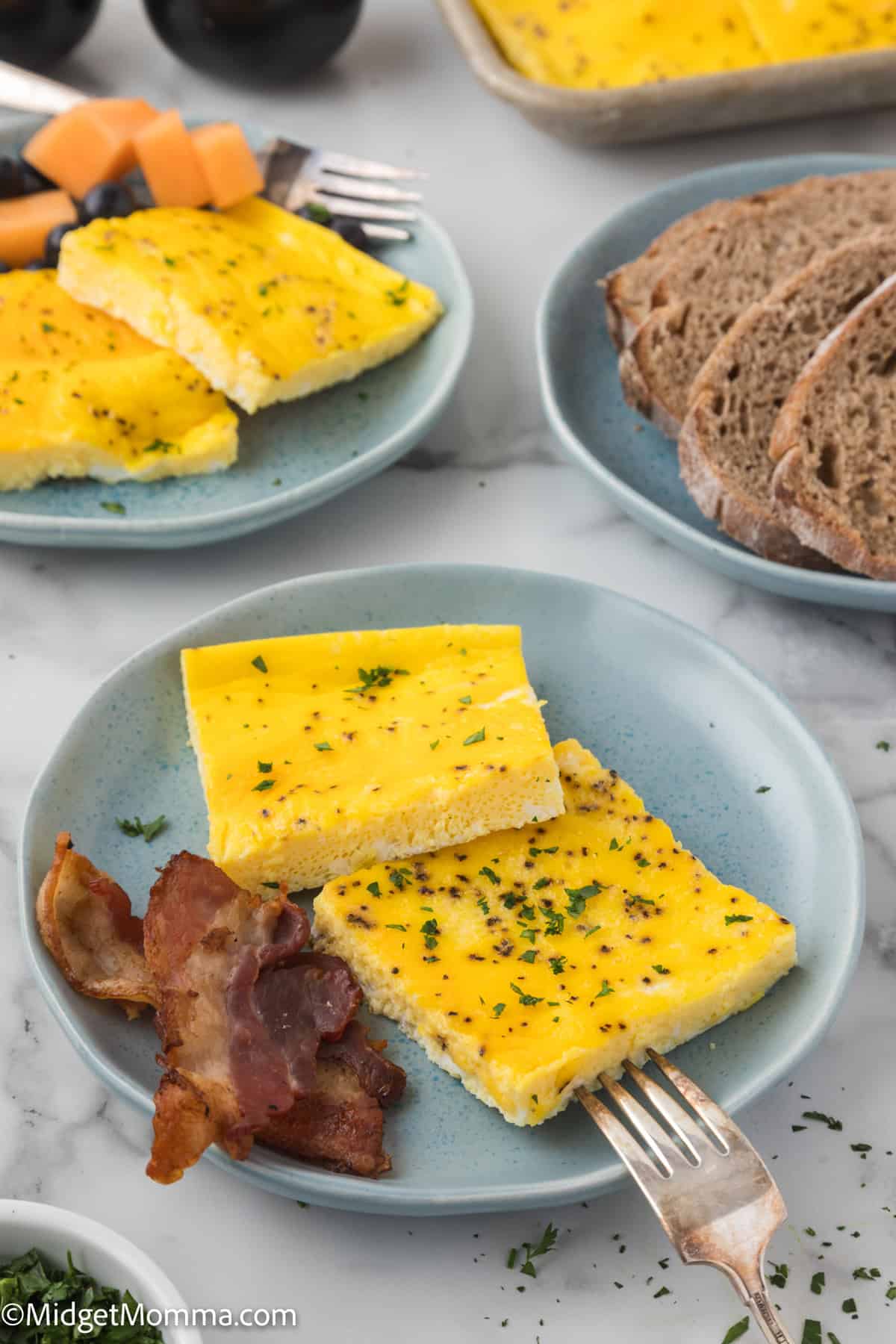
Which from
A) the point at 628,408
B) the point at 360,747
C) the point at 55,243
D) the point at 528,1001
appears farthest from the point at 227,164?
the point at 528,1001

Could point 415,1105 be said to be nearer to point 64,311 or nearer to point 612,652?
point 612,652

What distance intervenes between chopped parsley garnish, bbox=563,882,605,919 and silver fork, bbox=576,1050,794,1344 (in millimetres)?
325

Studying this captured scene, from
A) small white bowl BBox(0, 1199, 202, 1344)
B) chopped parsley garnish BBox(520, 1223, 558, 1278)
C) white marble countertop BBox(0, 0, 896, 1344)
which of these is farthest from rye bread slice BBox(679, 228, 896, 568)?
small white bowl BBox(0, 1199, 202, 1344)

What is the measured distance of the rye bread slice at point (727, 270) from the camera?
3637 mm

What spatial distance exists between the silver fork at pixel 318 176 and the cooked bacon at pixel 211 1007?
2462 mm

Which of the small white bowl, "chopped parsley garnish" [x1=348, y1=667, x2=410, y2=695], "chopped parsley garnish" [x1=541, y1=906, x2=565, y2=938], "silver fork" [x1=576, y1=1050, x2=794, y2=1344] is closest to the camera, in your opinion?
the small white bowl

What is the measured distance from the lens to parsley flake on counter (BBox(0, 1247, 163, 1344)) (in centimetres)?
190

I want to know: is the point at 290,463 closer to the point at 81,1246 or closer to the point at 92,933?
the point at 92,933

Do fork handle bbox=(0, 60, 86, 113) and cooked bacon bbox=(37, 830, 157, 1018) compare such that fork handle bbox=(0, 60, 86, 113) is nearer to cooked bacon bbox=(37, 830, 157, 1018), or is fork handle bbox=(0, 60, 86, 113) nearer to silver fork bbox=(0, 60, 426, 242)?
silver fork bbox=(0, 60, 426, 242)

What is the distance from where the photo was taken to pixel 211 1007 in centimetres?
226

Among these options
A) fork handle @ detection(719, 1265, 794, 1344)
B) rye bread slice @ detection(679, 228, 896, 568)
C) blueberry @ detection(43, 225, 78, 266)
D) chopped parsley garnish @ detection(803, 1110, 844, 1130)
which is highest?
blueberry @ detection(43, 225, 78, 266)

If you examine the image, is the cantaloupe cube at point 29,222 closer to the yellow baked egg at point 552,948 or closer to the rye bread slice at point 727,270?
the rye bread slice at point 727,270

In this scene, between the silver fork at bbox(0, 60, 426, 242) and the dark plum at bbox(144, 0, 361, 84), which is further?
the dark plum at bbox(144, 0, 361, 84)

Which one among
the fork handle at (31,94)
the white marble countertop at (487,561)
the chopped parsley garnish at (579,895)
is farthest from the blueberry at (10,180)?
the chopped parsley garnish at (579,895)
